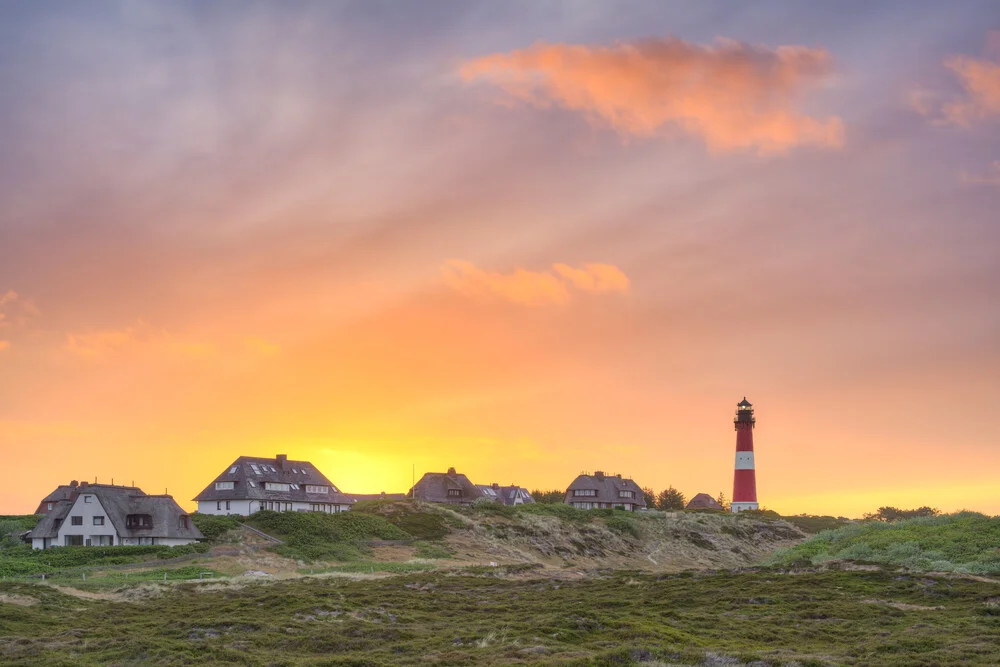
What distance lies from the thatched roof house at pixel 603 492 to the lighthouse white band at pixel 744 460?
18.9 metres

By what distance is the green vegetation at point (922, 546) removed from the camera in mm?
54250

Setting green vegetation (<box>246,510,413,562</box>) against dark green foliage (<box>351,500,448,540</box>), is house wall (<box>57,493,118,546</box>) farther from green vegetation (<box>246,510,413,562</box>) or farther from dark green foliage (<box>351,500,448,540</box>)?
dark green foliage (<box>351,500,448,540</box>)

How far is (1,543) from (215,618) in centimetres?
4549

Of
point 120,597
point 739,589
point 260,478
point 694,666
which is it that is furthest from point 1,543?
point 694,666

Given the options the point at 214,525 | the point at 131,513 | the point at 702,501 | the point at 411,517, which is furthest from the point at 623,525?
the point at 131,513

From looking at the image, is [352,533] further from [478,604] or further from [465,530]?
[478,604]

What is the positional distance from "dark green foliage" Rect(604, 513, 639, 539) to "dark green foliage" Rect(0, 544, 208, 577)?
5618 centimetres

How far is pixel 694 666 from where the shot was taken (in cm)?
3262

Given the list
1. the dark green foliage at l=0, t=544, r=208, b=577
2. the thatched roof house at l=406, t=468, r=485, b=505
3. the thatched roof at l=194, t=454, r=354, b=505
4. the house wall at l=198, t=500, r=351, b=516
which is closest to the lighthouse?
the thatched roof house at l=406, t=468, r=485, b=505

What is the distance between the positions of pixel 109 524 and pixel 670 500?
388 ft

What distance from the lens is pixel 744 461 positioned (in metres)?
140

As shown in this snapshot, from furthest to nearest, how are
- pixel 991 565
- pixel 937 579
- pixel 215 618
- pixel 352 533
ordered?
1. pixel 352 533
2. pixel 991 565
3. pixel 937 579
4. pixel 215 618

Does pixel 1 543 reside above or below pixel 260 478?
below

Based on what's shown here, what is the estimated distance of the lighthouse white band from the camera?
139625mm
